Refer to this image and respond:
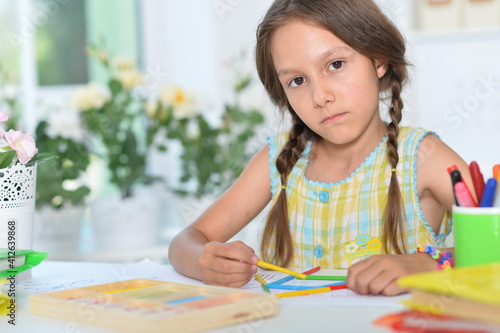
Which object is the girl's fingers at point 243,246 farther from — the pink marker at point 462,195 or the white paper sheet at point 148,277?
the pink marker at point 462,195

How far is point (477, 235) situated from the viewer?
725 millimetres

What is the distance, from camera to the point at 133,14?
2.73m

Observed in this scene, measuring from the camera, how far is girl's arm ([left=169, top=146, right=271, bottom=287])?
0.88m

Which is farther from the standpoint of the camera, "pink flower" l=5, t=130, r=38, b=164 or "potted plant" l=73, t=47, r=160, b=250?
"potted plant" l=73, t=47, r=160, b=250

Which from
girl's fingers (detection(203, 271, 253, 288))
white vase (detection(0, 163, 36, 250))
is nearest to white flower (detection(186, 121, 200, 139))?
white vase (detection(0, 163, 36, 250))

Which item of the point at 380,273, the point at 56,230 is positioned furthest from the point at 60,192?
the point at 380,273

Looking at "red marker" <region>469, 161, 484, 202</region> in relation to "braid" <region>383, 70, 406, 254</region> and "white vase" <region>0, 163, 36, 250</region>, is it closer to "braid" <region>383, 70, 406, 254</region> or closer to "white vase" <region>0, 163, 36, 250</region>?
"braid" <region>383, 70, 406, 254</region>

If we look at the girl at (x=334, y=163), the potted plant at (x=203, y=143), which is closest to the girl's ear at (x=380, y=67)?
the girl at (x=334, y=163)

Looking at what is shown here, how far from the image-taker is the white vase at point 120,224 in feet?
6.40

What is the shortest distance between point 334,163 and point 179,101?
33.1 inches

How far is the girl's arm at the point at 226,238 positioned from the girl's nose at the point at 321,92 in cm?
27

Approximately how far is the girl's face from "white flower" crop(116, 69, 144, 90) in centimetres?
95

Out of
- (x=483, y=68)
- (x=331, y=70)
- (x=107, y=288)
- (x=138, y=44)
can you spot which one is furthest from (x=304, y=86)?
(x=138, y=44)

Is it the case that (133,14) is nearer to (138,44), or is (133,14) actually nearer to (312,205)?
(138,44)
